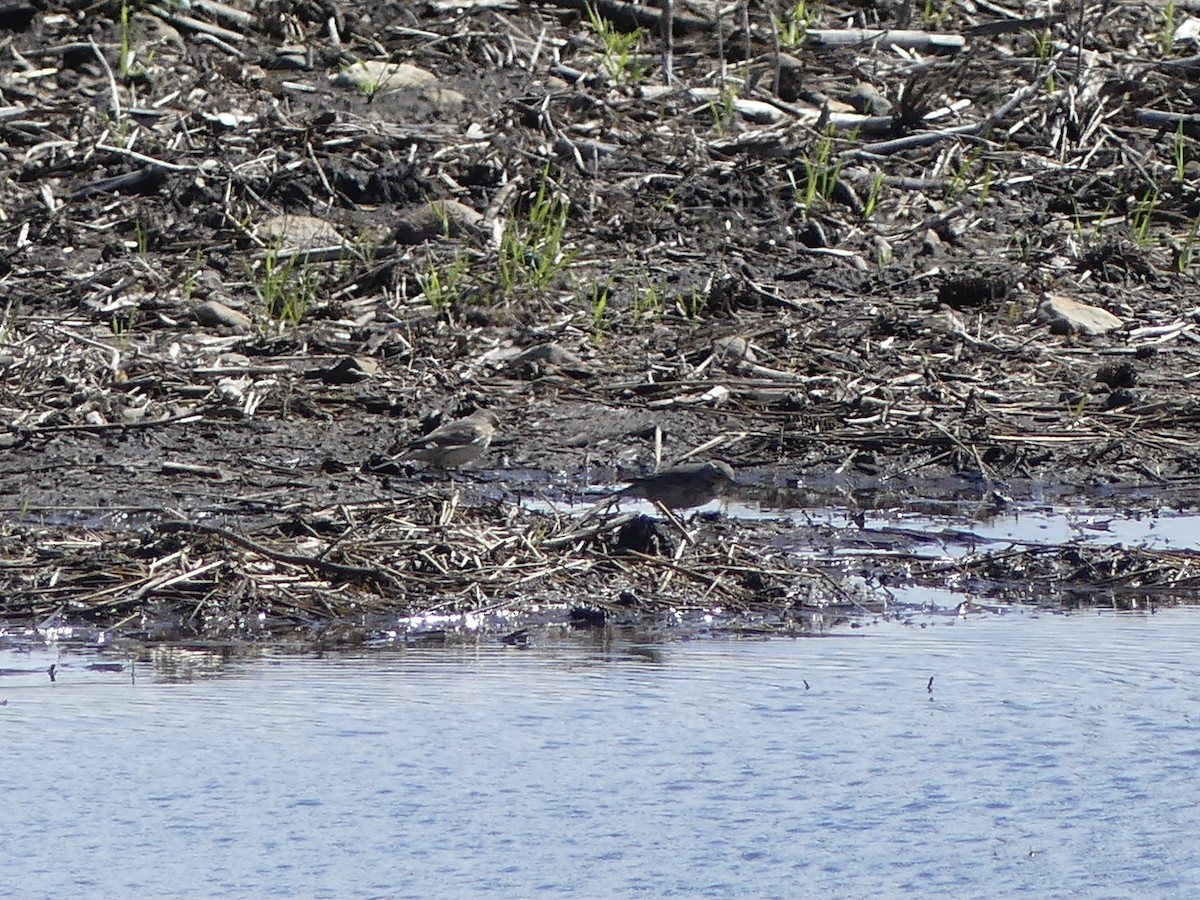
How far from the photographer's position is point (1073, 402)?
9344 millimetres

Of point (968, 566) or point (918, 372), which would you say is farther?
point (918, 372)

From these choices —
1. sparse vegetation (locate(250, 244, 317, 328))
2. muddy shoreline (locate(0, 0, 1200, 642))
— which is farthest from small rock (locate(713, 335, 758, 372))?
sparse vegetation (locate(250, 244, 317, 328))

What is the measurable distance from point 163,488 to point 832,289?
3.85 meters

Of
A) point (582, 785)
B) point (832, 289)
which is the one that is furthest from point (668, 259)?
point (582, 785)

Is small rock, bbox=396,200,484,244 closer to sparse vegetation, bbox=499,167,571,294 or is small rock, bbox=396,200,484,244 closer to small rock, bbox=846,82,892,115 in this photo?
sparse vegetation, bbox=499,167,571,294

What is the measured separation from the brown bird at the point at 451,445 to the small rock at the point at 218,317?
5.69 ft

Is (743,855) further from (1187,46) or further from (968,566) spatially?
(1187,46)

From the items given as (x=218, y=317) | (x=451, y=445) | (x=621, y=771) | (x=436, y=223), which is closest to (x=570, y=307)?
(x=436, y=223)

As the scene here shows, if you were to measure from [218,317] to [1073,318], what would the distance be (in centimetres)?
387

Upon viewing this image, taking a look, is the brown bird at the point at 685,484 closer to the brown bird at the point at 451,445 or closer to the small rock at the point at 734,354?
the brown bird at the point at 451,445

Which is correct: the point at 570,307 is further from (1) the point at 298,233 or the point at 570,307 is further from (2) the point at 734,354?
(1) the point at 298,233

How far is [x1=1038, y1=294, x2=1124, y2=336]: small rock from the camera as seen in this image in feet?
33.5

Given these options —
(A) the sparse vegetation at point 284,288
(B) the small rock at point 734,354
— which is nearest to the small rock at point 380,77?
(A) the sparse vegetation at point 284,288

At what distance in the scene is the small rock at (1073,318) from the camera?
33.5 ft
